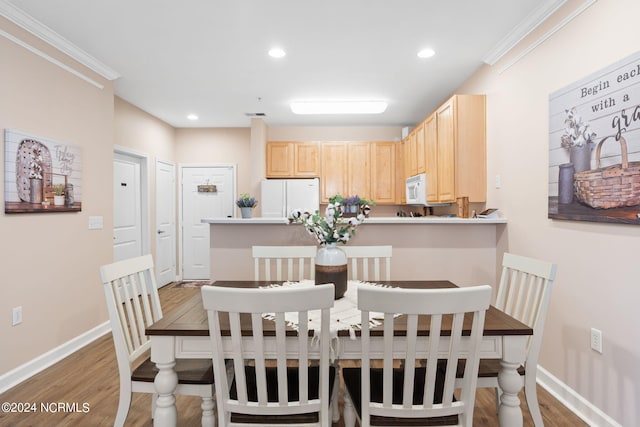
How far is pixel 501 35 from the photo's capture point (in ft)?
8.34

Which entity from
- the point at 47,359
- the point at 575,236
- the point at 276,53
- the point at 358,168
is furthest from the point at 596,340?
the point at 47,359

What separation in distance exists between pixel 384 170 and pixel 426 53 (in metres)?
2.29

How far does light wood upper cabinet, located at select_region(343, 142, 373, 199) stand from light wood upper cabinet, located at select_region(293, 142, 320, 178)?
1.59 feet

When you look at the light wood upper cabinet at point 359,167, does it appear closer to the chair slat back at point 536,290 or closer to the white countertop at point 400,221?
the white countertop at point 400,221

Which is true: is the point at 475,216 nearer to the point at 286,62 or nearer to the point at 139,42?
the point at 286,62

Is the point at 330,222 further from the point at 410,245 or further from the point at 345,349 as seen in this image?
the point at 410,245

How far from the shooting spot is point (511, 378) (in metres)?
1.34

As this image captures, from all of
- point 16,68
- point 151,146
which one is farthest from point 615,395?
point 151,146

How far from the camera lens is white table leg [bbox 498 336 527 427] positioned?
4.35 ft

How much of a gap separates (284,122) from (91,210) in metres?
2.85

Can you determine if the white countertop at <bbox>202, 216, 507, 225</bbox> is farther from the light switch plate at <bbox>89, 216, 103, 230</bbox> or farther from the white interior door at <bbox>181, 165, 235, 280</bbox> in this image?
the white interior door at <bbox>181, 165, 235, 280</bbox>

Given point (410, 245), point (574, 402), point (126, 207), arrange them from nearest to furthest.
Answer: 1. point (574, 402)
2. point (410, 245)
3. point (126, 207)

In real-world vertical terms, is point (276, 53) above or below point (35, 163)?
above

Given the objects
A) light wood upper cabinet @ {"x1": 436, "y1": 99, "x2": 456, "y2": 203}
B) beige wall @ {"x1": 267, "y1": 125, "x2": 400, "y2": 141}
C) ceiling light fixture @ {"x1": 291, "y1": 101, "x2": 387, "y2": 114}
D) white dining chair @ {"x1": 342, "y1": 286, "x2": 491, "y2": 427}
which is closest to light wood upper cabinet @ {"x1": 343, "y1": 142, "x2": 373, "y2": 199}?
beige wall @ {"x1": 267, "y1": 125, "x2": 400, "y2": 141}
